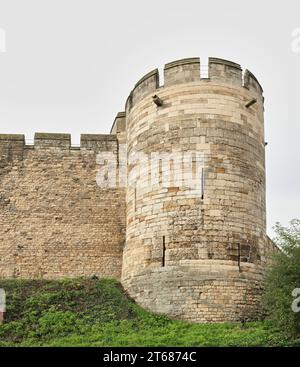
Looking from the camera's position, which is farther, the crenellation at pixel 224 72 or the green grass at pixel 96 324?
the crenellation at pixel 224 72

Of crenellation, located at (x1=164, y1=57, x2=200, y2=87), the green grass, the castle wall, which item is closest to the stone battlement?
crenellation, located at (x1=164, y1=57, x2=200, y2=87)

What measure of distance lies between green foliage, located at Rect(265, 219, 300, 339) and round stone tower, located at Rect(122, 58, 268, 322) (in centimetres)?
139

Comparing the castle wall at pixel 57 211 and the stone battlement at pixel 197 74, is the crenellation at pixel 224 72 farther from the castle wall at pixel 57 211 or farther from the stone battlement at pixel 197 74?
the castle wall at pixel 57 211

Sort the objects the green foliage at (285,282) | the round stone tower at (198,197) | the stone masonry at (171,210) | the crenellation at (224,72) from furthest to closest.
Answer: the crenellation at (224,72) < the stone masonry at (171,210) < the round stone tower at (198,197) < the green foliage at (285,282)

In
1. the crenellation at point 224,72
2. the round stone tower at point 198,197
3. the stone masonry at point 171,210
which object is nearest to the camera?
the round stone tower at point 198,197

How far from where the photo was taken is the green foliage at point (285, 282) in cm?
1375

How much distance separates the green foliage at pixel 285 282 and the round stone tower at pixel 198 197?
1386mm

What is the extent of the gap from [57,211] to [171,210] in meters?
4.51

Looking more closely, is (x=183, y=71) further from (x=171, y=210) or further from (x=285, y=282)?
(x=285, y=282)

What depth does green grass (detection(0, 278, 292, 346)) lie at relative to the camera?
45.8 ft

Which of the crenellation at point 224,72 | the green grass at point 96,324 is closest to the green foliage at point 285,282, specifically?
the green grass at point 96,324

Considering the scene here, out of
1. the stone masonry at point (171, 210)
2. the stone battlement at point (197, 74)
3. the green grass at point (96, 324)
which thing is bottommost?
the green grass at point (96, 324)

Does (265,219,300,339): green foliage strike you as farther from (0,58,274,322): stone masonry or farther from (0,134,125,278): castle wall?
(0,134,125,278): castle wall
